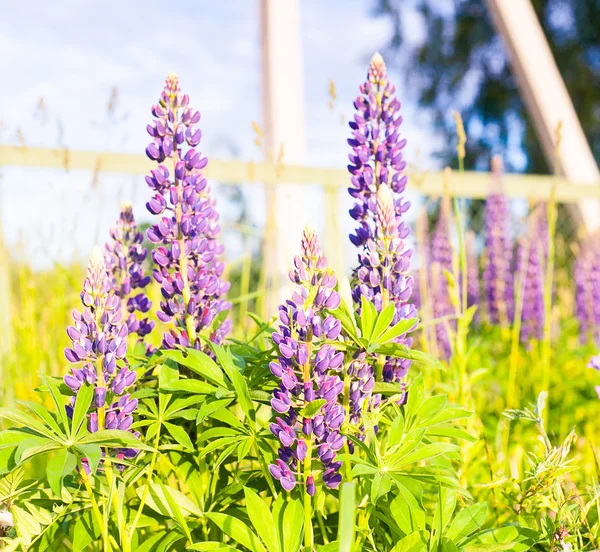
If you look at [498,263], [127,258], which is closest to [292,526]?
[127,258]

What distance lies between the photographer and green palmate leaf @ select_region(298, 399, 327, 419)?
997mm

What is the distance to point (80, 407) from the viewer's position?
100 cm

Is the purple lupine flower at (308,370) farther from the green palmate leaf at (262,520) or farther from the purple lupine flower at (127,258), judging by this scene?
the purple lupine flower at (127,258)

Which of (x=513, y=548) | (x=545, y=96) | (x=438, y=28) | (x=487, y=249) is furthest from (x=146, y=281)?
(x=438, y=28)

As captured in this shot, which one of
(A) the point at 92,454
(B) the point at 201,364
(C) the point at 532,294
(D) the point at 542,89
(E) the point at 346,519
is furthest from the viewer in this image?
(D) the point at 542,89

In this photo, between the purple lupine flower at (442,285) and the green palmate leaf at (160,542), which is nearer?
the green palmate leaf at (160,542)

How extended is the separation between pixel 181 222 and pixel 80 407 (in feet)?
1.28

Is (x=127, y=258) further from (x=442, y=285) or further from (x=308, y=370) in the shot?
(x=442, y=285)

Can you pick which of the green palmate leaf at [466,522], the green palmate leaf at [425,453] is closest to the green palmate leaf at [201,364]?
the green palmate leaf at [425,453]

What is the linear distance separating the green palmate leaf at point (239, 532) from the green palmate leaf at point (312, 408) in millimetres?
203

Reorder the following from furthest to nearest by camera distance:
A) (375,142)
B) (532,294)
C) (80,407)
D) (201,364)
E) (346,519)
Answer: (532,294), (375,142), (201,364), (80,407), (346,519)

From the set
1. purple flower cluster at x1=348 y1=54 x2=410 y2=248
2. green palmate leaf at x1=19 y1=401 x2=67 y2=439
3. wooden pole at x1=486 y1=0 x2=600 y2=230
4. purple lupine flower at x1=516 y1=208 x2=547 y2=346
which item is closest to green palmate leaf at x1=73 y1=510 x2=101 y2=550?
green palmate leaf at x1=19 y1=401 x2=67 y2=439

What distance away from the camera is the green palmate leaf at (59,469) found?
0.90 m

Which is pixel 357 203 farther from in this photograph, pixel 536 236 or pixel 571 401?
pixel 536 236
